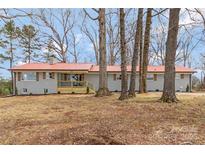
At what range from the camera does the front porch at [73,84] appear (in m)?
17.0

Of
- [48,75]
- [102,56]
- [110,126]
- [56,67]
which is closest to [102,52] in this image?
[102,56]

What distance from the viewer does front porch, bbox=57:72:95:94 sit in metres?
17.0

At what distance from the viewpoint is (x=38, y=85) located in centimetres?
1731

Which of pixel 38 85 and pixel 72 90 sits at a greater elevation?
pixel 38 85

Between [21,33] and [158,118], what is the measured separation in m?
13.1

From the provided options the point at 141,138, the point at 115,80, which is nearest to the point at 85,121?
the point at 141,138

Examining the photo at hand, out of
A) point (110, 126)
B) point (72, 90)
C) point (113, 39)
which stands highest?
point (113, 39)

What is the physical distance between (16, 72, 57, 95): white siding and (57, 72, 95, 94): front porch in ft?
1.33

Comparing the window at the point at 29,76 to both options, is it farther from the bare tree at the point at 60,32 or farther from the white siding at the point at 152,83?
the white siding at the point at 152,83

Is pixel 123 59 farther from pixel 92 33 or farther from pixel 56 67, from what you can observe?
pixel 92 33

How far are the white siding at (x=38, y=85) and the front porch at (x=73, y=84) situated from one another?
1.33 feet

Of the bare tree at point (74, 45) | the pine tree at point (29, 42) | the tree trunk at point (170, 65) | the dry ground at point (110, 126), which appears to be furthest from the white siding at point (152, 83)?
the dry ground at point (110, 126)

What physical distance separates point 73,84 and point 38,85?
219cm

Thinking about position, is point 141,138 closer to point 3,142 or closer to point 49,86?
point 3,142
